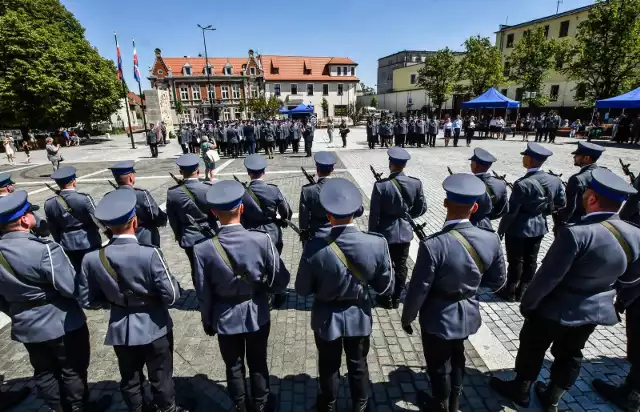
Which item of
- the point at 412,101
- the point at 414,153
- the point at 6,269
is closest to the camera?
the point at 6,269

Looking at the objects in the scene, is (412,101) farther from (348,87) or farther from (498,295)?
(498,295)

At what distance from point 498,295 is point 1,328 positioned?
721 cm

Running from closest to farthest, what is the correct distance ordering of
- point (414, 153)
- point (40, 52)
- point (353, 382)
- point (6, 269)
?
point (6, 269) → point (353, 382) → point (414, 153) → point (40, 52)

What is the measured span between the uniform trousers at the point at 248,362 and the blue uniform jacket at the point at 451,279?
1.33 m

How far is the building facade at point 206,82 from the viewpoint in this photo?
54.9 m

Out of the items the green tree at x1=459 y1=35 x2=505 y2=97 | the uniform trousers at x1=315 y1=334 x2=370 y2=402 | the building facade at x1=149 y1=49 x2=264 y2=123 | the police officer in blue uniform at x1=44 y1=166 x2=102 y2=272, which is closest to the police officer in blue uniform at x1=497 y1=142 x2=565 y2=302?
the uniform trousers at x1=315 y1=334 x2=370 y2=402

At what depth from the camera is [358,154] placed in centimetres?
1884

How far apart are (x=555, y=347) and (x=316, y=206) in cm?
309

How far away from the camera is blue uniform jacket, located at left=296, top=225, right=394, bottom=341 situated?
8.64 feet

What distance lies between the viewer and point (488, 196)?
15.4 ft

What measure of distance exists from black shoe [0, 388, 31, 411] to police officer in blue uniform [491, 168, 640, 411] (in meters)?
4.99

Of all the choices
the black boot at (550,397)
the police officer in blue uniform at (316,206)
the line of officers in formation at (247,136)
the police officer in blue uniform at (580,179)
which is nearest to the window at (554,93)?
A: the line of officers in formation at (247,136)

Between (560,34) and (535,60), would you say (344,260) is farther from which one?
(560,34)

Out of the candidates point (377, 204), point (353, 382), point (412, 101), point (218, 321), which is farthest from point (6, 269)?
point (412, 101)
